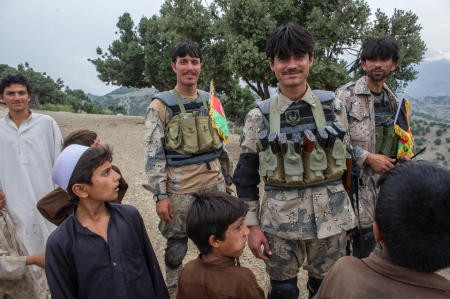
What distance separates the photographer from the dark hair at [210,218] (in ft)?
5.34

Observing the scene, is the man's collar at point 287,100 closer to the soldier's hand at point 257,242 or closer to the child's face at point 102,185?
the soldier's hand at point 257,242

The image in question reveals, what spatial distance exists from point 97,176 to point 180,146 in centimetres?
99

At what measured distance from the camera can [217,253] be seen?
5.31 feet

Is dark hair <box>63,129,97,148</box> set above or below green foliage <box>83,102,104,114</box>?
below

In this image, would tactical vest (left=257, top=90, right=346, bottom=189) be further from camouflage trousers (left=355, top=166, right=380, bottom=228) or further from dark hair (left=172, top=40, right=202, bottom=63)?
dark hair (left=172, top=40, right=202, bottom=63)

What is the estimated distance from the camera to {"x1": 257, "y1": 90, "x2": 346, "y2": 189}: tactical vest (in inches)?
73.3

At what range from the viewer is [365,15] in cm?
752

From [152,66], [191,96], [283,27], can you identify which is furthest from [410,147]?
[152,66]

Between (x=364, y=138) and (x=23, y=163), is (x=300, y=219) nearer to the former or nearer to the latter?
(x=364, y=138)

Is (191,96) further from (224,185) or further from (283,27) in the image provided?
(283,27)

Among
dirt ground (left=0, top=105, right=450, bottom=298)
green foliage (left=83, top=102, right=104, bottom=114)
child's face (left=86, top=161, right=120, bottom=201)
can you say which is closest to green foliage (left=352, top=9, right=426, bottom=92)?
dirt ground (left=0, top=105, right=450, bottom=298)

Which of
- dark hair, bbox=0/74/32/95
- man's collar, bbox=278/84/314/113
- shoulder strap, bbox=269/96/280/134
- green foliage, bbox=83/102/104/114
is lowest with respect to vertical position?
shoulder strap, bbox=269/96/280/134

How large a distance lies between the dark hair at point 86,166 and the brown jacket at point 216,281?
0.73m

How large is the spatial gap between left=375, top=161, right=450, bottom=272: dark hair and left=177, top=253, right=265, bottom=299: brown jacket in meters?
0.73
